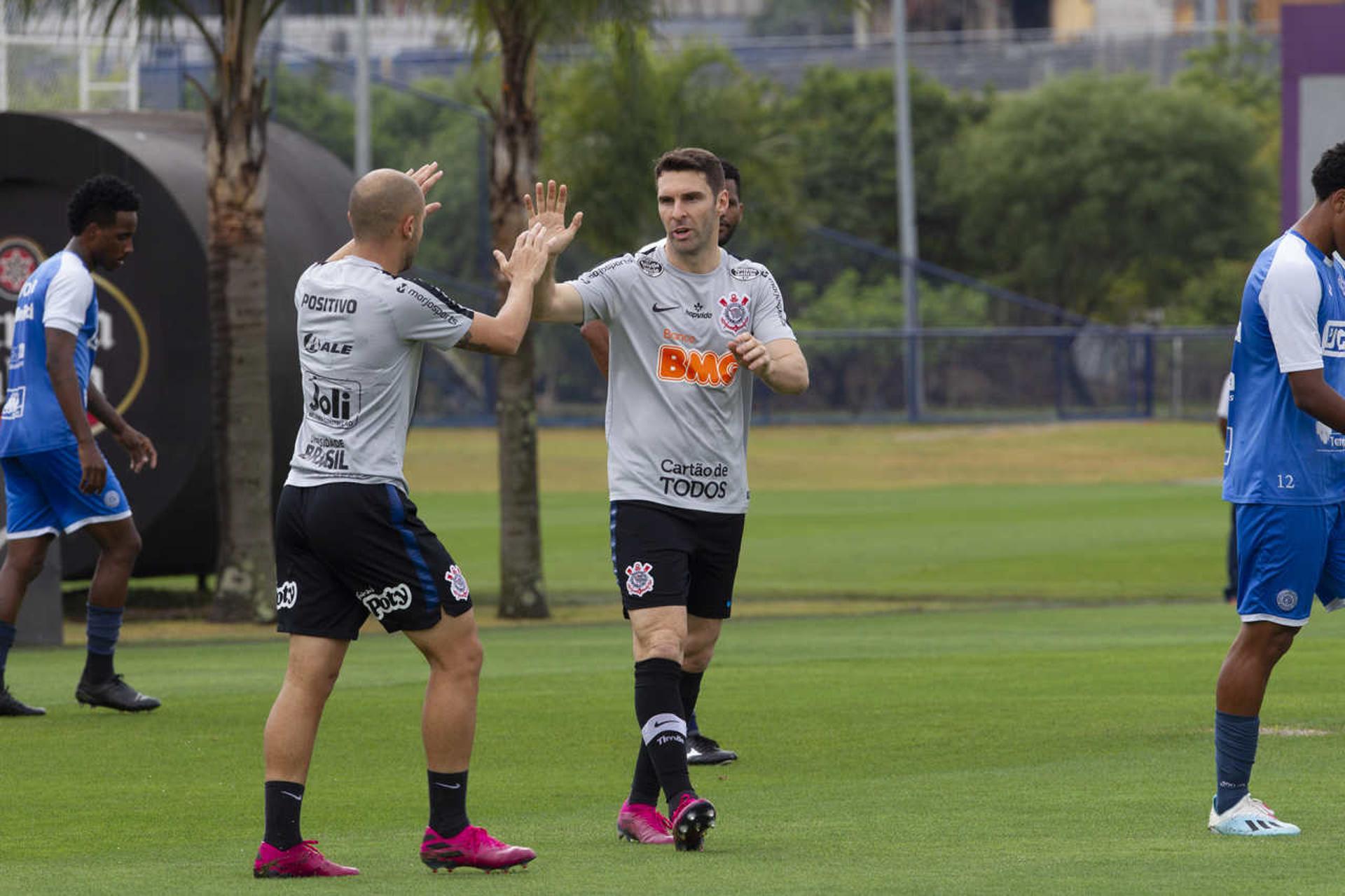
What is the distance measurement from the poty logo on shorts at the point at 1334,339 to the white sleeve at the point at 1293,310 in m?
0.08

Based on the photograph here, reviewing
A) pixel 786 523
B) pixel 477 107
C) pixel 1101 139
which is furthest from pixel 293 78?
pixel 786 523

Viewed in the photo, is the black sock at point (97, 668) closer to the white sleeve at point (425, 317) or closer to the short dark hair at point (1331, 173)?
the white sleeve at point (425, 317)

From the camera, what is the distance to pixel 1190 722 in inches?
401

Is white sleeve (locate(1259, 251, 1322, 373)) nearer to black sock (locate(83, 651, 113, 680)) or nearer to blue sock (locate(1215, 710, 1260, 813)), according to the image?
blue sock (locate(1215, 710, 1260, 813))

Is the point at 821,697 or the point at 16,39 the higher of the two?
the point at 16,39

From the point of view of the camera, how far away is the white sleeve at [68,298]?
10680 mm

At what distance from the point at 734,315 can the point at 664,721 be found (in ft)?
4.62

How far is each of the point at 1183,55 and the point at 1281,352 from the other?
2875 inches

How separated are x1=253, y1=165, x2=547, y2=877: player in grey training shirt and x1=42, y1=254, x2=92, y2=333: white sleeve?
411 centimetres

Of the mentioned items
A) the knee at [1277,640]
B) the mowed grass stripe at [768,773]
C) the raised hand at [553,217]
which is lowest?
the mowed grass stripe at [768,773]

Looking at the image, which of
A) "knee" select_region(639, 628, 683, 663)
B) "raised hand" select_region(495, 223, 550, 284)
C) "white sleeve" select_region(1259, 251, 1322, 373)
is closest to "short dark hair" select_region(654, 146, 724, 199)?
"raised hand" select_region(495, 223, 550, 284)

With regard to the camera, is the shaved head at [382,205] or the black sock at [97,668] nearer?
the shaved head at [382,205]

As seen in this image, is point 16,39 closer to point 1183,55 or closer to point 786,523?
point 786,523

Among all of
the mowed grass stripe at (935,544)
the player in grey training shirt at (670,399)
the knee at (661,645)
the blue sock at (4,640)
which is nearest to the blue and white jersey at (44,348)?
the blue sock at (4,640)
